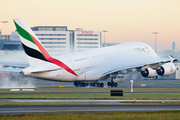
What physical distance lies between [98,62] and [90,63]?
2.08m

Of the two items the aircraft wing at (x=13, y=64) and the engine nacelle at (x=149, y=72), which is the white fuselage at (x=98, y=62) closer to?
the engine nacelle at (x=149, y=72)

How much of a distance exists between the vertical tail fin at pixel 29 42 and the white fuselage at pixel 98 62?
122 centimetres

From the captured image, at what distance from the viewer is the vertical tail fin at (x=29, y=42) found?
1795 inches

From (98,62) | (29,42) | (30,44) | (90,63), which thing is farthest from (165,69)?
(29,42)

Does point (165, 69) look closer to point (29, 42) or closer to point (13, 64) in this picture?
point (29, 42)

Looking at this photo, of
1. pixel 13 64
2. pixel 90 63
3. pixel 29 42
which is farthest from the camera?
pixel 13 64

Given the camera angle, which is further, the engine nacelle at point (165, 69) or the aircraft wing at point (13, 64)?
the aircraft wing at point (13, 64)

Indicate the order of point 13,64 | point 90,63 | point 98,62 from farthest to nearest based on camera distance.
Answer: point 13,64 → point 98,62 → point 90,63

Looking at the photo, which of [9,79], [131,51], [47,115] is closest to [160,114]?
[47,115]

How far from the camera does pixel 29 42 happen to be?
45.7m

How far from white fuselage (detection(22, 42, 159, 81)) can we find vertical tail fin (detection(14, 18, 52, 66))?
122cm

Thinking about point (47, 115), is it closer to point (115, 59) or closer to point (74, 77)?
point (74, 77)

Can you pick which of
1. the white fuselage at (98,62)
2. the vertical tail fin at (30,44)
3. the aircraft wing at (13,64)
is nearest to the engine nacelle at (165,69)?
the white fuselage at (98,62)

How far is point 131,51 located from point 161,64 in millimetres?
7277
